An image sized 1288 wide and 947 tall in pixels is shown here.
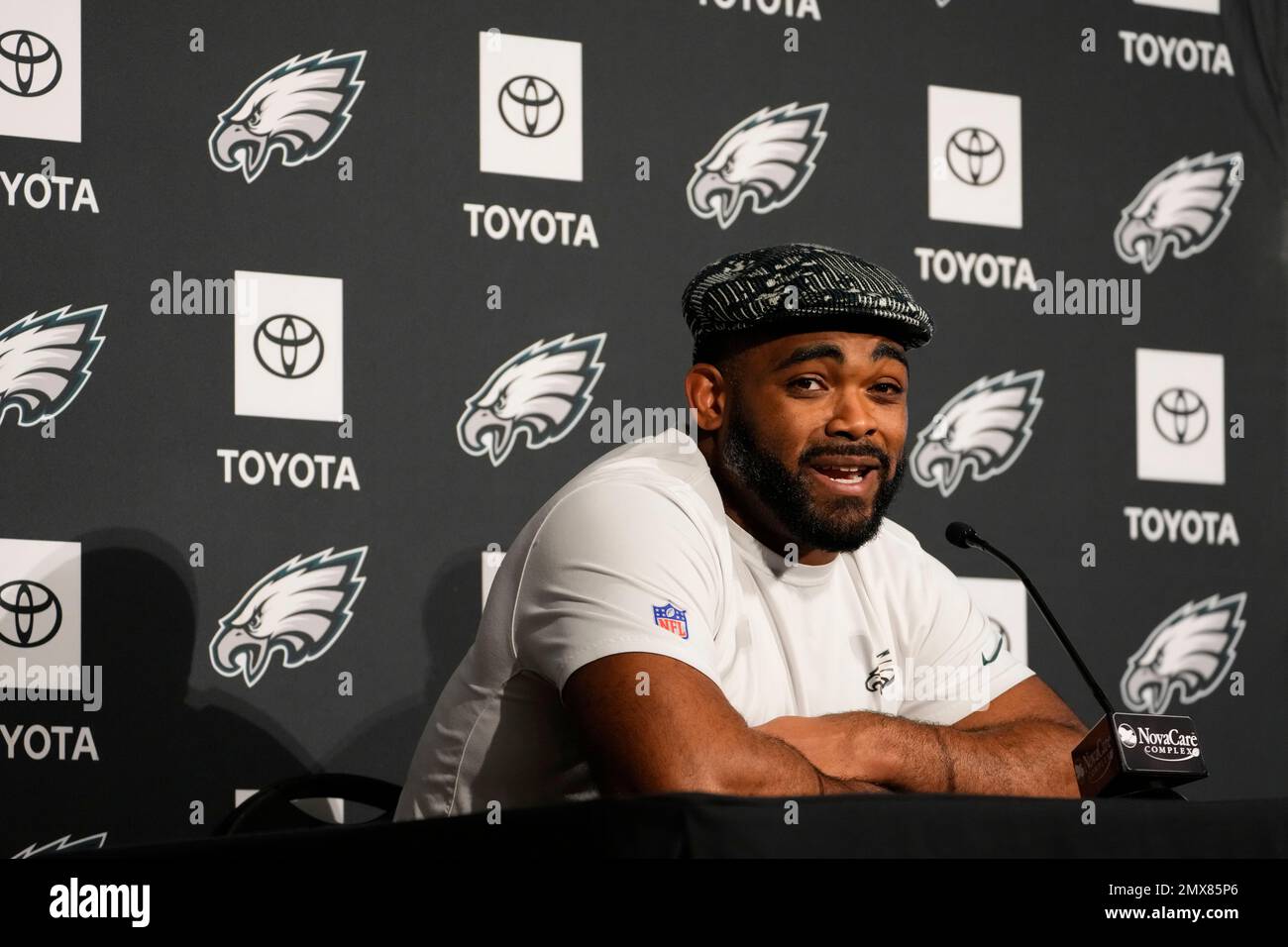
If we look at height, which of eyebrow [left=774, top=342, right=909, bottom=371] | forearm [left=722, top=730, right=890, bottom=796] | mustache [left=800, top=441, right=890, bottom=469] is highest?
eyebrow [left=774, top=342, right=909, bottom=371]

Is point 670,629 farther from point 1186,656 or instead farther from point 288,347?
point 1186,656

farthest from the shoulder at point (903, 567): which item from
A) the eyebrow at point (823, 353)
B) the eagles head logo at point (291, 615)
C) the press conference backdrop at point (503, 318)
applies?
the eagles head logo at point (291, 615)

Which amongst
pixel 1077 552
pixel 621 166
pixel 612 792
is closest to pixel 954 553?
pixel 1077 552

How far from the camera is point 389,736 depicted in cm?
307

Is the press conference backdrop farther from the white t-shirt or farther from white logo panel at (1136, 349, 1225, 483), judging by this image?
the white t-shirt

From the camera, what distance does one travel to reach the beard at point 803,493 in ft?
7.82

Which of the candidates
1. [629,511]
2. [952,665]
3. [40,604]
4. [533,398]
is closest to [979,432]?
[533,398]

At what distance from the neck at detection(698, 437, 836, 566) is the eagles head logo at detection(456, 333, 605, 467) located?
0.85 m

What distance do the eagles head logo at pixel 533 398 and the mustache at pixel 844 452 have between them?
0.97 meters

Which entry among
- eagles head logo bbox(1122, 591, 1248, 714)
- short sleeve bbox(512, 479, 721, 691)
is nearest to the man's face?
short sleeve bbox(512, 479, 721, 691)

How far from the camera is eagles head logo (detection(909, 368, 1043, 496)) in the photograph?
3.59 metres

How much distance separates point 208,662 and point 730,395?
118cm
